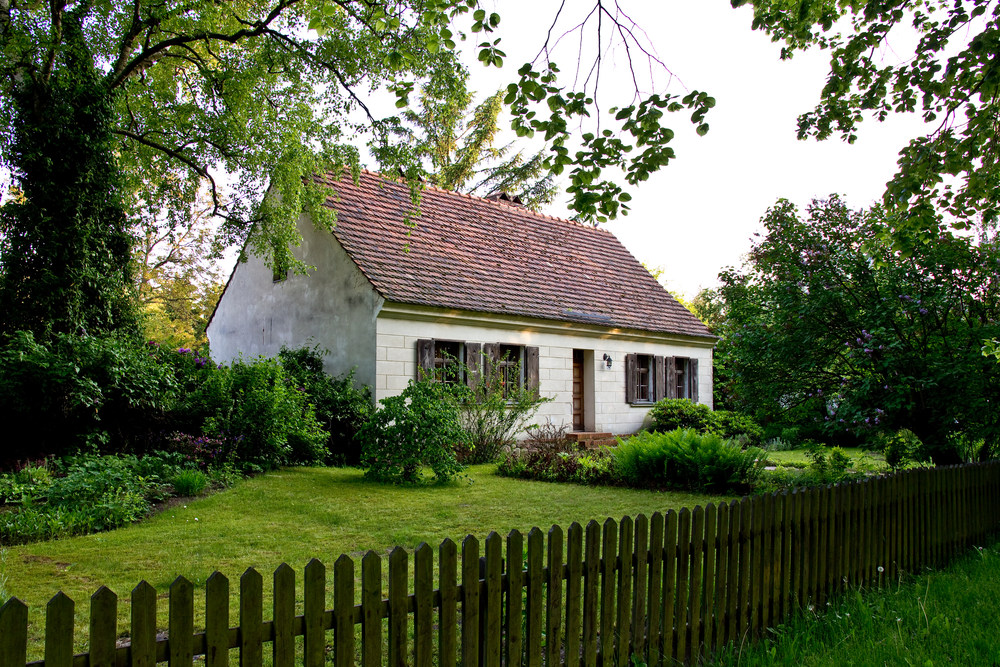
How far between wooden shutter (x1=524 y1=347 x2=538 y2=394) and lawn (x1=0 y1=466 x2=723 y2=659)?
226 inches

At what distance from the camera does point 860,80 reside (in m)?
6.82

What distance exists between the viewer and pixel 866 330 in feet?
29.0

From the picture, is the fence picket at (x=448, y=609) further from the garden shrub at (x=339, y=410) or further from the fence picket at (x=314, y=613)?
the garden shrub at (x=339, y=410)

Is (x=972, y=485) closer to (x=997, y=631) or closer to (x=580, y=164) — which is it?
(x=997, y=631)

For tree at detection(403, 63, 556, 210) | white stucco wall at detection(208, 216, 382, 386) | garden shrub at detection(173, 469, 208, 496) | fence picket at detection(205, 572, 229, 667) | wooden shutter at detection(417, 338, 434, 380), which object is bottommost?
garden shrub at detection(173, 469, 208, 496)

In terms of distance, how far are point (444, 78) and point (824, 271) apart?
766 centimetres

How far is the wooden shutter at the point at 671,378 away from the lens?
20253 millimetres

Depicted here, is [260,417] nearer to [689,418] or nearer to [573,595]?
[573,595]

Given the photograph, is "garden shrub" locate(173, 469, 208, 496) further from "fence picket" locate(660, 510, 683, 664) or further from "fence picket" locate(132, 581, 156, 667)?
"fence picket" locate(132, 581, 156, 667)

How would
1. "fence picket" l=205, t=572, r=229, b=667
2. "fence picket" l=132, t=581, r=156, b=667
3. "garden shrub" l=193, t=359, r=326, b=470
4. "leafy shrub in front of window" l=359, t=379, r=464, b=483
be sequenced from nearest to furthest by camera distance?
"fence picket" l=132, t=581, r=156, b=667, "fence picket" l=205, t=572, r=229, b=667, "leafy shrub in front of window" l=359, t=379, r=464, b=483, "garden shrub" l=193, t=359, r=326, b=470

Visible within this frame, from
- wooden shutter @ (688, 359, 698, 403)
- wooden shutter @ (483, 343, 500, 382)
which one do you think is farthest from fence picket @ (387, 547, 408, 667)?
wooden shutter @ (688, 359, 698, 403)

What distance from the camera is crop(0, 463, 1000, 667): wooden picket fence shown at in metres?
2.15

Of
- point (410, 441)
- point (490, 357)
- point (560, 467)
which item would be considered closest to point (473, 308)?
point (490, 357)

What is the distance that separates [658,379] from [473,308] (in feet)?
23.7
